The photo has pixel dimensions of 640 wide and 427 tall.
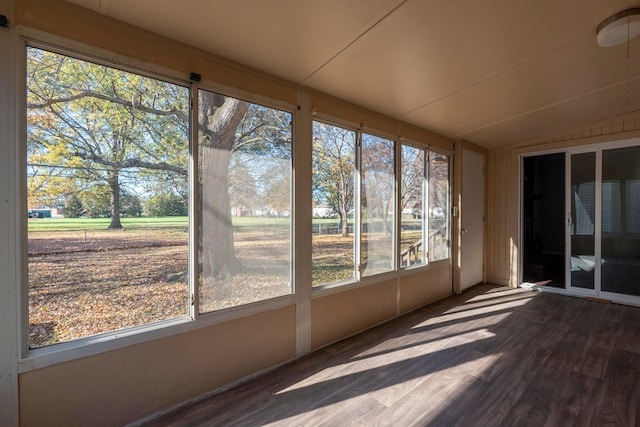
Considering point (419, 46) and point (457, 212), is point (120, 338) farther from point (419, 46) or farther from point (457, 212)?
point (457, 212)

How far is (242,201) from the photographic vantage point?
7.45ft

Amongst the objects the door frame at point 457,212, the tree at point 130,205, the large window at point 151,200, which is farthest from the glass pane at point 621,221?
the tree at point 130,205

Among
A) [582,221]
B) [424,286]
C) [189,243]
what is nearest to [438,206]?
[424,286]

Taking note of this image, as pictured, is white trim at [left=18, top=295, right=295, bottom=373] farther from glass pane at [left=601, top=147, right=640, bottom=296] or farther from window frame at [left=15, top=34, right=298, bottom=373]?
glass pane at [left=601, top=147, right=640, bottom=296]

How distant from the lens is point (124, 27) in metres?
1.73

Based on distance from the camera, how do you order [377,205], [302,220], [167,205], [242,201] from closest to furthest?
[167,205], [242,201], [302,220], [377,205]

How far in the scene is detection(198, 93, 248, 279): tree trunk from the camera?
2.07m

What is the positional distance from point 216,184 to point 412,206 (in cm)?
265

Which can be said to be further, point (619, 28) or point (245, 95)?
point (245, 95)

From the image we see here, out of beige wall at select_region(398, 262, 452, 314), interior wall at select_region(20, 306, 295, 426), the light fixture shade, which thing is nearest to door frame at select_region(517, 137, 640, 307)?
beige wall at select_region(398, 262, 452, 314)

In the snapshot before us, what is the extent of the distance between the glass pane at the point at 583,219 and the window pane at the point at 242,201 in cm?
458

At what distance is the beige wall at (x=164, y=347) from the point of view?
153 cm

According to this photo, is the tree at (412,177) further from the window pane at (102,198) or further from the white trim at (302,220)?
the window pane at (102,198)

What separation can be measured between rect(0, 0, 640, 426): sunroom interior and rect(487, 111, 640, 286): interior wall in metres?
0.62
